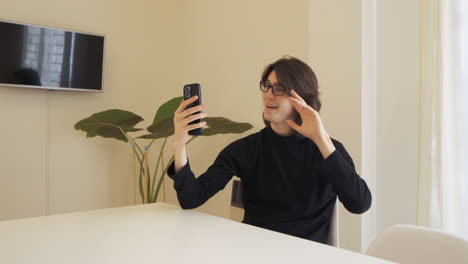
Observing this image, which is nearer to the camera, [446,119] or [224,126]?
[446,119]

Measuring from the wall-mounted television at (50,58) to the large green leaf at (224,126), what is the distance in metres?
1.00

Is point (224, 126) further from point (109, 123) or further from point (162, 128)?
point (109, 123)

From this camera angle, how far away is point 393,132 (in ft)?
7.79

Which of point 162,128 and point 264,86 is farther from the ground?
point 264,86

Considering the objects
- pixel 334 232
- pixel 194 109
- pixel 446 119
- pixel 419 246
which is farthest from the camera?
pixel 446 119

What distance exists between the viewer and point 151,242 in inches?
40.5

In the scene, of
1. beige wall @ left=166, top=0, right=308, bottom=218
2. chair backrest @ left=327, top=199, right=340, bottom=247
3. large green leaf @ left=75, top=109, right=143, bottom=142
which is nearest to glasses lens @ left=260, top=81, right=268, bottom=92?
chair backrest @ left=327, top=199, right=340, bottom=247

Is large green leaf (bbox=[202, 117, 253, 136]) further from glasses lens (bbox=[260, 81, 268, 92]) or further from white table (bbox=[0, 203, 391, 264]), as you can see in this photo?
white table (bbox=[0, 203, 391, 264])

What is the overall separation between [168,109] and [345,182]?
152cm

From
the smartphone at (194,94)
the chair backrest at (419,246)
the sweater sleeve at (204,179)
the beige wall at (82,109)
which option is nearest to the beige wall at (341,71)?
the sweater sleeve at (204,179)

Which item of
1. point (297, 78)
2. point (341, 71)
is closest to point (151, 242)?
point (297, 78)

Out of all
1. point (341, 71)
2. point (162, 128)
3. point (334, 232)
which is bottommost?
point (334, 232)

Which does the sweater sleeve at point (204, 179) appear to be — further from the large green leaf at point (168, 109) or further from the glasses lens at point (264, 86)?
the large green leaf at point (168, 109)

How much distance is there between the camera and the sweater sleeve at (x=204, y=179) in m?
1.46
